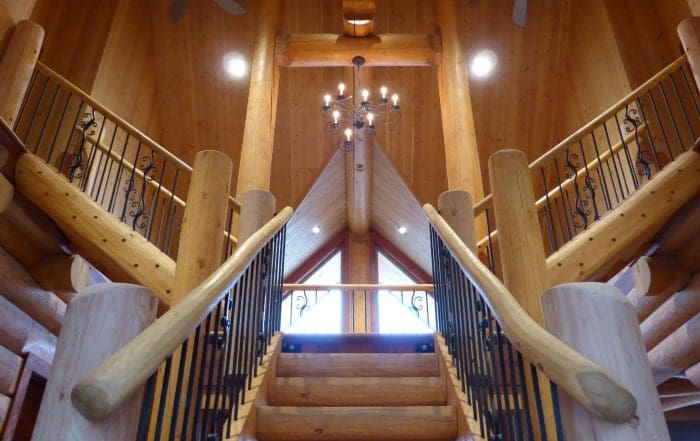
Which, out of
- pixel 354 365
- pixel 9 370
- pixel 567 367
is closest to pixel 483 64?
pixel 354 365

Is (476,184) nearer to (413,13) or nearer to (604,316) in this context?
(413,13)

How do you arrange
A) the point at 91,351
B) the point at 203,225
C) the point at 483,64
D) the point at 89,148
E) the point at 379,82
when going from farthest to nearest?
the point at 379,82 → the point at 483,64 → the point at 89,148 → the point at 203,225 → the point at 91,351

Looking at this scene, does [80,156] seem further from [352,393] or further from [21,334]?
[352,393]

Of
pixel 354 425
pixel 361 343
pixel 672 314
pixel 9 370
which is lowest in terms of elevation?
pixel 354 425

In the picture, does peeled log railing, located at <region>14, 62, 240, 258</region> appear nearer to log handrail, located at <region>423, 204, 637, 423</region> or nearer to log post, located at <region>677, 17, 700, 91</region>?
log handrail, located at <region>423, 204, 637, 423</region>

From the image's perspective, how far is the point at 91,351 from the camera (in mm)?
1361

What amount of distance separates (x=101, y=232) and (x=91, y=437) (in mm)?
3149

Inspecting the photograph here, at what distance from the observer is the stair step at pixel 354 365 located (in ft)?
10.1

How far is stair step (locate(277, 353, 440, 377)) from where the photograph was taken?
3.08 metres

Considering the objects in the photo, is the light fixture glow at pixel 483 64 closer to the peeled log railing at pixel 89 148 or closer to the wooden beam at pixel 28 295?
the peeled log railing at pixel 89 148

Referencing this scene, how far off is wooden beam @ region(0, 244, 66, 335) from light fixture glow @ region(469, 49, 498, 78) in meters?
6.32

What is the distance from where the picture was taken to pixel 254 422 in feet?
8.09

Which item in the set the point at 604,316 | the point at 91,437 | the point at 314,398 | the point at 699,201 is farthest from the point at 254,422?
the point at 699,201

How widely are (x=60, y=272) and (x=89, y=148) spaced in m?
2.34
